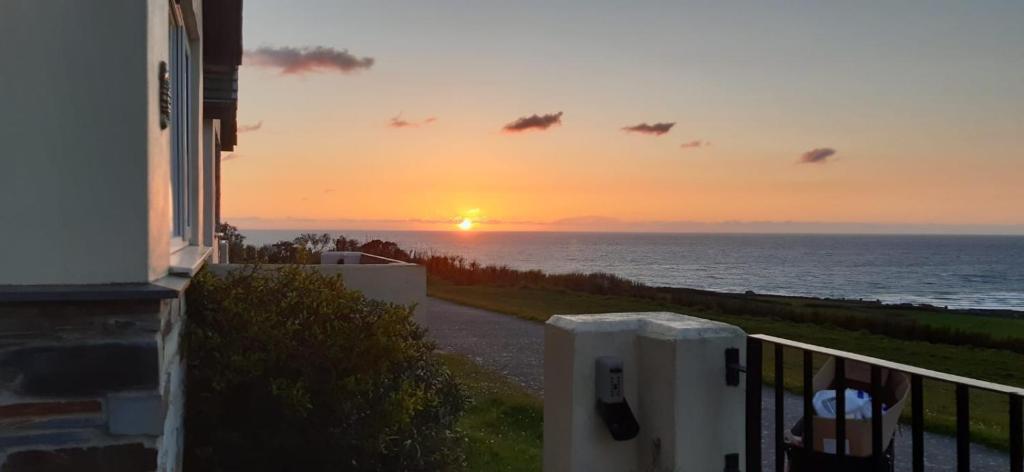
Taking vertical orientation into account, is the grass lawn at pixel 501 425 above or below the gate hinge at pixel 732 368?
below

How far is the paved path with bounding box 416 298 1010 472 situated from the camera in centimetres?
755

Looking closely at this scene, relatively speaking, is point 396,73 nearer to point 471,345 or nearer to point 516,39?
point 516,39

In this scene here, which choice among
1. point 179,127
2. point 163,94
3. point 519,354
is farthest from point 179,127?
point 519,354

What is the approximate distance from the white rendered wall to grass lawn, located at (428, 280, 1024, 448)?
8689 mm

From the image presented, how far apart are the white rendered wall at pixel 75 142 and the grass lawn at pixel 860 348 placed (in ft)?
28.5

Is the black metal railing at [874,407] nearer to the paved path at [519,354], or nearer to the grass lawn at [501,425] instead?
the grass lawn at [501,425]

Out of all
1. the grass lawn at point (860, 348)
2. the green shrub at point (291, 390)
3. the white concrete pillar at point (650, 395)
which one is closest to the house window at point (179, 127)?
the green shrub at point (291, 390)

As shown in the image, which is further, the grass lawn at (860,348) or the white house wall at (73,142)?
the grass lawn at (860,348)

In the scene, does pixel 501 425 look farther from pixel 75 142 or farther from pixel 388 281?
pixel 75 142

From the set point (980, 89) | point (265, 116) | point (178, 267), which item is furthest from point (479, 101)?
point (178, 267)

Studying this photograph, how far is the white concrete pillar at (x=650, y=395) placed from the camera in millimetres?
3221

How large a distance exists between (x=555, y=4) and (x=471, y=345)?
237 inches

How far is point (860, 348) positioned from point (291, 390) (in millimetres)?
14002

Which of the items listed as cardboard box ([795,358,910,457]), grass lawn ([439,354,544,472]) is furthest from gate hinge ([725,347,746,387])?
grass lawn ([439,354,544,472])
